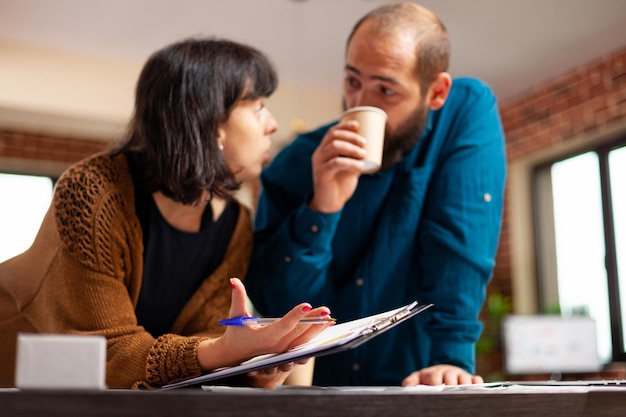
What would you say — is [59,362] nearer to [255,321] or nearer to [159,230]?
[255,321]

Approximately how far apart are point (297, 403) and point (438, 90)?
1046mm

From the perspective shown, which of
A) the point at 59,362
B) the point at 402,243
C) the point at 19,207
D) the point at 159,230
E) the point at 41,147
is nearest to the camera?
the point at 59,362

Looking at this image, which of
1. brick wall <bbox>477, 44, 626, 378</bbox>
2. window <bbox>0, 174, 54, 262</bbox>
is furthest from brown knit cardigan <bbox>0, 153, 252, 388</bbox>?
brick wall <bbox>477, 44, 626, 378</bbox>

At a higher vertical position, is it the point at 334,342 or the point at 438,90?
the point at 438,90

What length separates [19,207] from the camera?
5.13 m

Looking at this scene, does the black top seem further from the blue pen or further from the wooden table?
the wooden table

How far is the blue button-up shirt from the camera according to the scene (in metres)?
1.24

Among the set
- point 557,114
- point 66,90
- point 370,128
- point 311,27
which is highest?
point 311,27

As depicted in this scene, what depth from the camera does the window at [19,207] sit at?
16.1ft

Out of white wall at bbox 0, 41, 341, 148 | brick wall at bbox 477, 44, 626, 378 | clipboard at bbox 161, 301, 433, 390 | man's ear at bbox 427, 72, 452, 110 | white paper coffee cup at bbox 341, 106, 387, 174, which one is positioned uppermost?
white wall at bbox 0, 41, 341, 148

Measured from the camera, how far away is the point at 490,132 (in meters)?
1.39

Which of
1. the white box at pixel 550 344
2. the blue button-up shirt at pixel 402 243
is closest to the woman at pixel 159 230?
the blue button-up shirt at pixel 402 243

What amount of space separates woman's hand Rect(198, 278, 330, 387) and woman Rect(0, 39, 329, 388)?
29 mm

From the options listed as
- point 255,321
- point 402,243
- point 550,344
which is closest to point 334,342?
point 255,321
